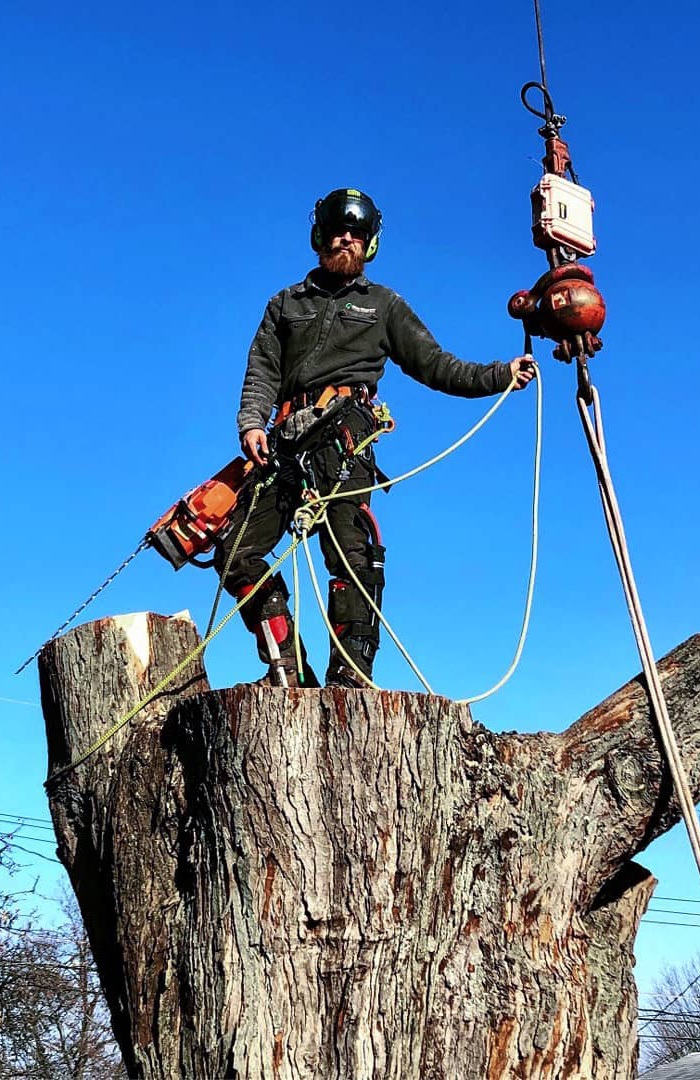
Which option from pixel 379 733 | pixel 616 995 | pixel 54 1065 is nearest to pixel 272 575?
pixel 379 733

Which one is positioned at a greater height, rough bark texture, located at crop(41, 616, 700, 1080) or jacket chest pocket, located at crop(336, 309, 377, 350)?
jacket chest pocket, located at crop(336, 309, 377, 350)

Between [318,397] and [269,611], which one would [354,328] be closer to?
[318,397]

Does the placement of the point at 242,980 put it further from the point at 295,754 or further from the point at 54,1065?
the point at 54,1065

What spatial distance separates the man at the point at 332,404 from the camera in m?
4.92

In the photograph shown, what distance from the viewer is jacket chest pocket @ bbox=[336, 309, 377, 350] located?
17.4 ft

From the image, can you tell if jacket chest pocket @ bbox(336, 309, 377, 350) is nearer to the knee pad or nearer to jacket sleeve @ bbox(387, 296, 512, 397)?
jacket sleeve @ bbox(387, 296, 512, 397)

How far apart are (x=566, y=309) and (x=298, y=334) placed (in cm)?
127

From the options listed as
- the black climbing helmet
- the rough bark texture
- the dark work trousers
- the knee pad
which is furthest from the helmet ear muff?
the rough bark texture

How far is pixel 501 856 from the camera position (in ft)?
12.7

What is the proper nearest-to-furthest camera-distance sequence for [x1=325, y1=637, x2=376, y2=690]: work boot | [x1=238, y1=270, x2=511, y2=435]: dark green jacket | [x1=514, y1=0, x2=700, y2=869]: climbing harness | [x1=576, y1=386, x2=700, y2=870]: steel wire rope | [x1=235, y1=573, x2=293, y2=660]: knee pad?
[x1=576, y1=386, x2=700, y2=870]: steel wire rope < [x1=514, y1=0, x2=700, y2=869]: climbing harness < [x1=325, y1=637, x2=376, y2=690]: work boot < [x1=235, y1=573, x2=293, y2=660]: knee pad < [x1=238, y1=270, x2=511, y2=435]: dark green jacket

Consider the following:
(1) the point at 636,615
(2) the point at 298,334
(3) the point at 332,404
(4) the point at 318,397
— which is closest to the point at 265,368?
(2) the point at 298,334

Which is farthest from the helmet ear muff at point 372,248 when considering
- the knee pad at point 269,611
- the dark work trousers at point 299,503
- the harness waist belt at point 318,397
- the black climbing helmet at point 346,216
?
the knee pad at point 269,611

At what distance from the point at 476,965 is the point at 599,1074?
57 centimetres

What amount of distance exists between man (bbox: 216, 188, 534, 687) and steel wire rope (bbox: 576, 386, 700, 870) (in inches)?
22.2
